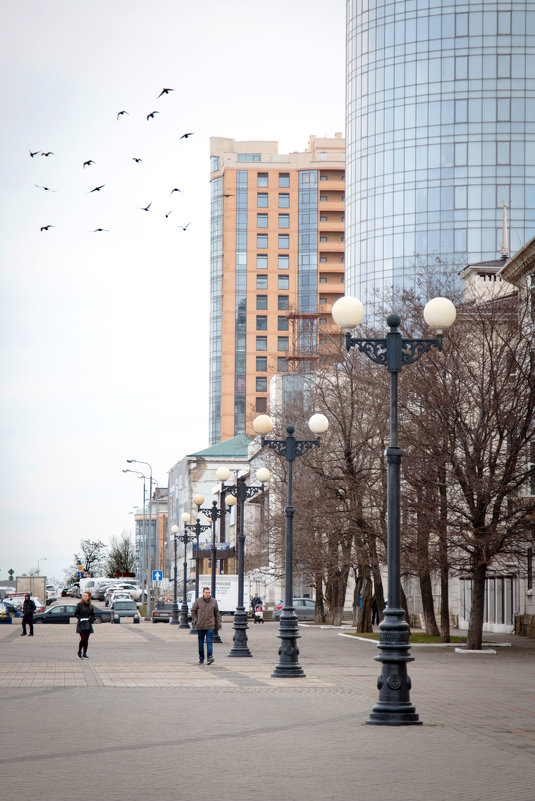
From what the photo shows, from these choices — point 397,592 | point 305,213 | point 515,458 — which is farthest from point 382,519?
point 305,213

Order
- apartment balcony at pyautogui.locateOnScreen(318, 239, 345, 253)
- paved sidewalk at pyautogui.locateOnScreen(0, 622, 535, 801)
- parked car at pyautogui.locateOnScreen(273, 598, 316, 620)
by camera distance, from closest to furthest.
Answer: paved sidewalk at pyautogui.locateOnScreen(0, 622, 535, 801), parked car at pyautogui.locateOnScreen(273, 598, 316, 620), apartment balcony at pyautogui.locateOnScreen(318, 239, 345, 253)

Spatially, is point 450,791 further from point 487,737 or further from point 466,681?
point 466,681

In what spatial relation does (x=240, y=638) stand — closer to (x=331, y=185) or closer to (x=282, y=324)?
(x=282, y=324)

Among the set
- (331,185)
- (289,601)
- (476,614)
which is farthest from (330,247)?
(289,601)

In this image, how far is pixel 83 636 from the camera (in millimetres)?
29969

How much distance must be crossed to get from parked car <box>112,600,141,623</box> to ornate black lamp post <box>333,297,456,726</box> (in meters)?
54.0

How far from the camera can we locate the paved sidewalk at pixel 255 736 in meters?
9.95

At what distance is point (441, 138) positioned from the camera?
110 m

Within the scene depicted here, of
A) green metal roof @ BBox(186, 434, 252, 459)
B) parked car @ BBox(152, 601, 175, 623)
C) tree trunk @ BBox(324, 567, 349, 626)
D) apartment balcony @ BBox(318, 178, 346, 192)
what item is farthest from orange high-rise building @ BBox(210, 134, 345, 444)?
tree trunk @ BBox(324, 567, 349, 626)

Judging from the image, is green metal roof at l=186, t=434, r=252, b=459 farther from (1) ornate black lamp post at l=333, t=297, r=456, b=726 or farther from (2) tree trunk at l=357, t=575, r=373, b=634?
(1) ornate black lamp post at l=333, t=297, r=456, b=726

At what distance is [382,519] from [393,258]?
2972 inches

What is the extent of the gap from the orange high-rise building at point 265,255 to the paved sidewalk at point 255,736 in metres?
134

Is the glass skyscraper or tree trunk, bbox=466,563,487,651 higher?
the glass skyscraper

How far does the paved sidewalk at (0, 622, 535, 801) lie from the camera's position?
9.95 meters
